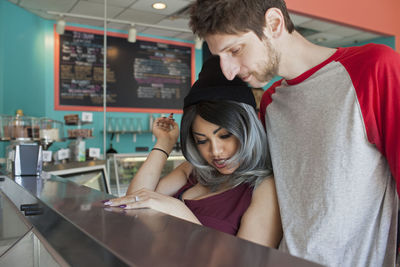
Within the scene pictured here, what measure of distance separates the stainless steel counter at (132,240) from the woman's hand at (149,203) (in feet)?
0.18

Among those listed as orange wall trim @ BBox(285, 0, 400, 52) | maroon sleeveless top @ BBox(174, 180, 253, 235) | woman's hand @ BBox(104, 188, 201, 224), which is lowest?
maroon sleeveless top @ BBox(174, 180, 253, 235)

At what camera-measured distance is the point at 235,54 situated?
111 cm

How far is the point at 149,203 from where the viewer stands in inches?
38.9

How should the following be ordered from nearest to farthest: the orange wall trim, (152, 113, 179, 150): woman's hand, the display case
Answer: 1. (152, 113, 179, 150): woman's hand
2. the orange wall trim
3. the display case

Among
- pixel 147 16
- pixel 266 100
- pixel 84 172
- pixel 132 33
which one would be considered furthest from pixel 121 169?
Result: pixel 266 100

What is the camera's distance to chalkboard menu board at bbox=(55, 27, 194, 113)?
505 cm

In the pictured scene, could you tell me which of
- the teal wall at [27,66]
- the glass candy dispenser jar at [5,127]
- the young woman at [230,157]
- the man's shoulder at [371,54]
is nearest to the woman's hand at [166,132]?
the young woman at [230,157]

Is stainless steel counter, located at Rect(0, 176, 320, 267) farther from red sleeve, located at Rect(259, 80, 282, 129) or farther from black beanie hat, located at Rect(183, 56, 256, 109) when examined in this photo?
red sleeve, located at Rect(259, 80, 282, 129)

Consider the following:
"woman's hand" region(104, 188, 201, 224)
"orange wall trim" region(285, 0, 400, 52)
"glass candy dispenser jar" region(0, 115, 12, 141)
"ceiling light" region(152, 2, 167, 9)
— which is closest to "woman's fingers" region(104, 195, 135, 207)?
"woman's hand" region(104, 188, 201, 224)

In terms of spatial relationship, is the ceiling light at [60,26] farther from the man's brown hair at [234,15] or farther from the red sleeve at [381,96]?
the red sleeve at [381,96]

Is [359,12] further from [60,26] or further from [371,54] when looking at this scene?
[371,54]

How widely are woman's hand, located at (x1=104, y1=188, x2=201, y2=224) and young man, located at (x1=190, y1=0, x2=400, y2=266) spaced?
1.10 ft

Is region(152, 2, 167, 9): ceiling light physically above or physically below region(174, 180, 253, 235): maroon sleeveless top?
above

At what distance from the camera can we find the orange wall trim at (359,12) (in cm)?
388
